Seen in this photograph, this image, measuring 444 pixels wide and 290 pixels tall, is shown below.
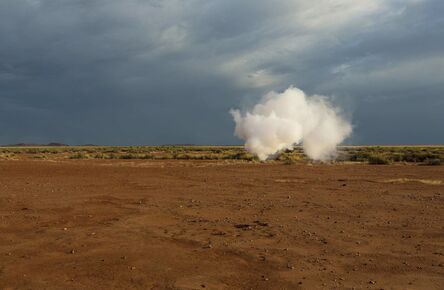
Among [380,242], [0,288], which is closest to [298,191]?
[380,242]

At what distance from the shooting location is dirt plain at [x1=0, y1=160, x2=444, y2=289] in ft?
25.6

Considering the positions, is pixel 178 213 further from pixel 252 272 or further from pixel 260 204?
pixel 252 272

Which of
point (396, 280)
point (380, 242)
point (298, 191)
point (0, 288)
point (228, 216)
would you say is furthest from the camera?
point (298, 191)

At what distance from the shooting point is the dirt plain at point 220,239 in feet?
25.6

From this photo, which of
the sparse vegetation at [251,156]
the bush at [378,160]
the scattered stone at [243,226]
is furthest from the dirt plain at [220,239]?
the sparse vegetation at [251,156]

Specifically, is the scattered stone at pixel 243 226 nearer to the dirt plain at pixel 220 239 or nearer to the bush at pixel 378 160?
the dirt plain at pixel 220 239

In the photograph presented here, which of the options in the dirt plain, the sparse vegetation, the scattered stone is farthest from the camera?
the sparse vegetation

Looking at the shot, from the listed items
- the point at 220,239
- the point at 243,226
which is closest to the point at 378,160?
the point at 243,226

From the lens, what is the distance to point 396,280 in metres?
7.73

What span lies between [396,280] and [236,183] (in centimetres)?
1587

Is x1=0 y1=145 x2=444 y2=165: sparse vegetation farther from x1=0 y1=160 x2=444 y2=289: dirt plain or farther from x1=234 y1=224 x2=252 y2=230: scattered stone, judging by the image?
x1=234 y1=224 x2=252 y2=230: scattered stone

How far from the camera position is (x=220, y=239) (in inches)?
419

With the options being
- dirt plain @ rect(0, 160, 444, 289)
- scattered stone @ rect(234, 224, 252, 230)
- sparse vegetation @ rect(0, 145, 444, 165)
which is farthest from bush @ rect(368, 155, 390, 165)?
scattered stone @ rect(234, 224, 252, 230)

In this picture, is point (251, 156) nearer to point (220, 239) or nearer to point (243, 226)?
point (243, 226)
